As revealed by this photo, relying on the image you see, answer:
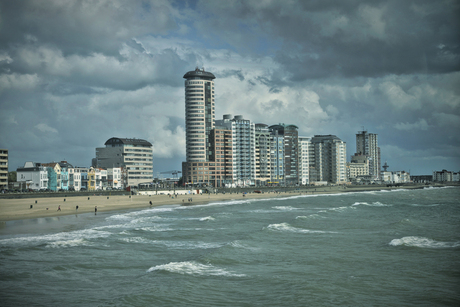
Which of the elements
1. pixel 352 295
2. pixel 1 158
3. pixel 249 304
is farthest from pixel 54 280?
pixel 1 158

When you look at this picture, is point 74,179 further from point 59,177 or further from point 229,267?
point 229,267

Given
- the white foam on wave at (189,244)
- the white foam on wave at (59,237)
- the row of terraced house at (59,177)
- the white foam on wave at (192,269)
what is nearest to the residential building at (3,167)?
the row of terraced house at (59,177)

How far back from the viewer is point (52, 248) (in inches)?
1474

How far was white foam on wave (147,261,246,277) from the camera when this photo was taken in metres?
28.6

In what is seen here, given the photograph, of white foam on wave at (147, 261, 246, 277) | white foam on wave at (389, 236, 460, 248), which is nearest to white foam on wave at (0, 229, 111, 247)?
white foam on wave at (147, 261, 246, 277)

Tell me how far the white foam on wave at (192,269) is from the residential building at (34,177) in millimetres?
135960

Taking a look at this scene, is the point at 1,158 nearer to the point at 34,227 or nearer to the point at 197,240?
the point at 34,227

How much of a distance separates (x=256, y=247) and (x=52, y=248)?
19724 mm

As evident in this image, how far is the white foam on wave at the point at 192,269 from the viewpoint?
93.9 feet

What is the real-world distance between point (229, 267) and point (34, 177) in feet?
459

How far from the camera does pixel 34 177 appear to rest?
148875mm

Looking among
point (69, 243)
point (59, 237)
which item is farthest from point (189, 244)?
point (59, 237)

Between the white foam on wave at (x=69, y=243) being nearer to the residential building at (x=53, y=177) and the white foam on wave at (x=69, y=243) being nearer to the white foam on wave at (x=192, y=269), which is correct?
the white foam on wave at (x=192, y=269)

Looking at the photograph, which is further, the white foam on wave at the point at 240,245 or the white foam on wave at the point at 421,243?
the white foam on wave at the point at 421,243
